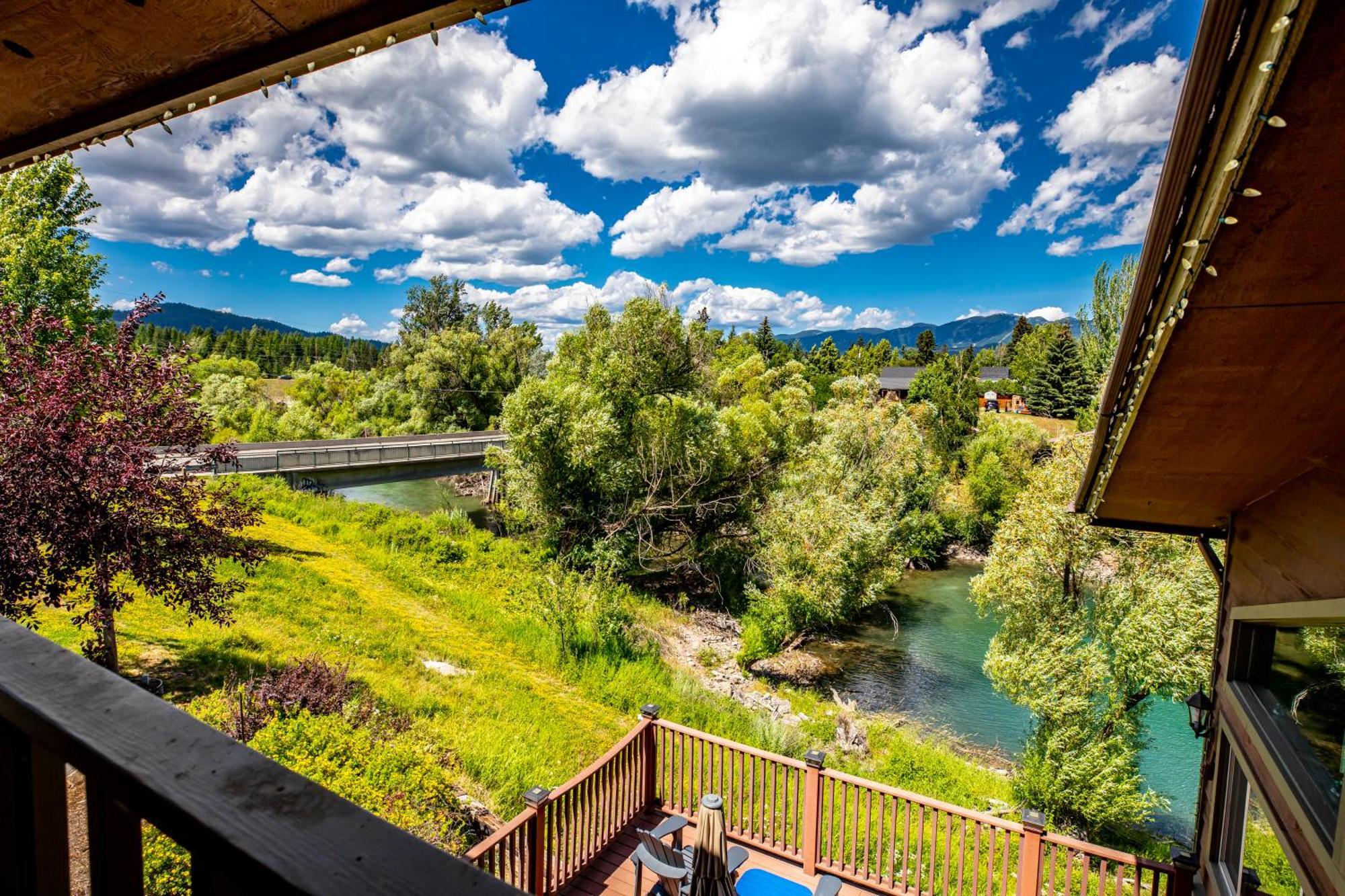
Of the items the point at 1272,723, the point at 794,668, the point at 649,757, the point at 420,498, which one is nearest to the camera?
the point at 1272,723

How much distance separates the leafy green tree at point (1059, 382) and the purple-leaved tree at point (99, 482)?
35.1 m

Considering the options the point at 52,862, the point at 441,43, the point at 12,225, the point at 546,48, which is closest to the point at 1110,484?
the point at 441,43

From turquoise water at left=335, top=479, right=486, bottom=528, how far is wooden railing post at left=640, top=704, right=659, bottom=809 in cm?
1669

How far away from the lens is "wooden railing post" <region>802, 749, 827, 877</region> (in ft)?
18.6

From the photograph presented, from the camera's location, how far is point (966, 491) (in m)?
24.3

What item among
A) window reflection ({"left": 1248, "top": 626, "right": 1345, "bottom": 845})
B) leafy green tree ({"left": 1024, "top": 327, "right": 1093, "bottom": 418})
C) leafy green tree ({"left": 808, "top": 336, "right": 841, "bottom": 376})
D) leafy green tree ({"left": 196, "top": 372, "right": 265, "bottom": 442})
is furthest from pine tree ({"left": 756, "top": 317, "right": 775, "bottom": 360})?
window reflection ({"left": 1248, "top": 626, "right": 1345, "bottom": 845})

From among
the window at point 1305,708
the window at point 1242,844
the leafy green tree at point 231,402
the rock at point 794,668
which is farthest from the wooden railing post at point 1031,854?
the leafy green tree at point 231,402

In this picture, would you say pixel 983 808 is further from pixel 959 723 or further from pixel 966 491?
pixel 966 491

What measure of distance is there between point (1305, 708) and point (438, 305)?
49.1m

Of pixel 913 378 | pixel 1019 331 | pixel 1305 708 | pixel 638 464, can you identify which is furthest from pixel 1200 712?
pixel 1019 331

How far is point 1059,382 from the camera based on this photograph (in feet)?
122

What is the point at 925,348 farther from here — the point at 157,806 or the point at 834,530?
the point at 157,806

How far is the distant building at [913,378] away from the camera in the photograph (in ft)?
136

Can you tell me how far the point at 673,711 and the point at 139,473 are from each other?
7599 millimetres
